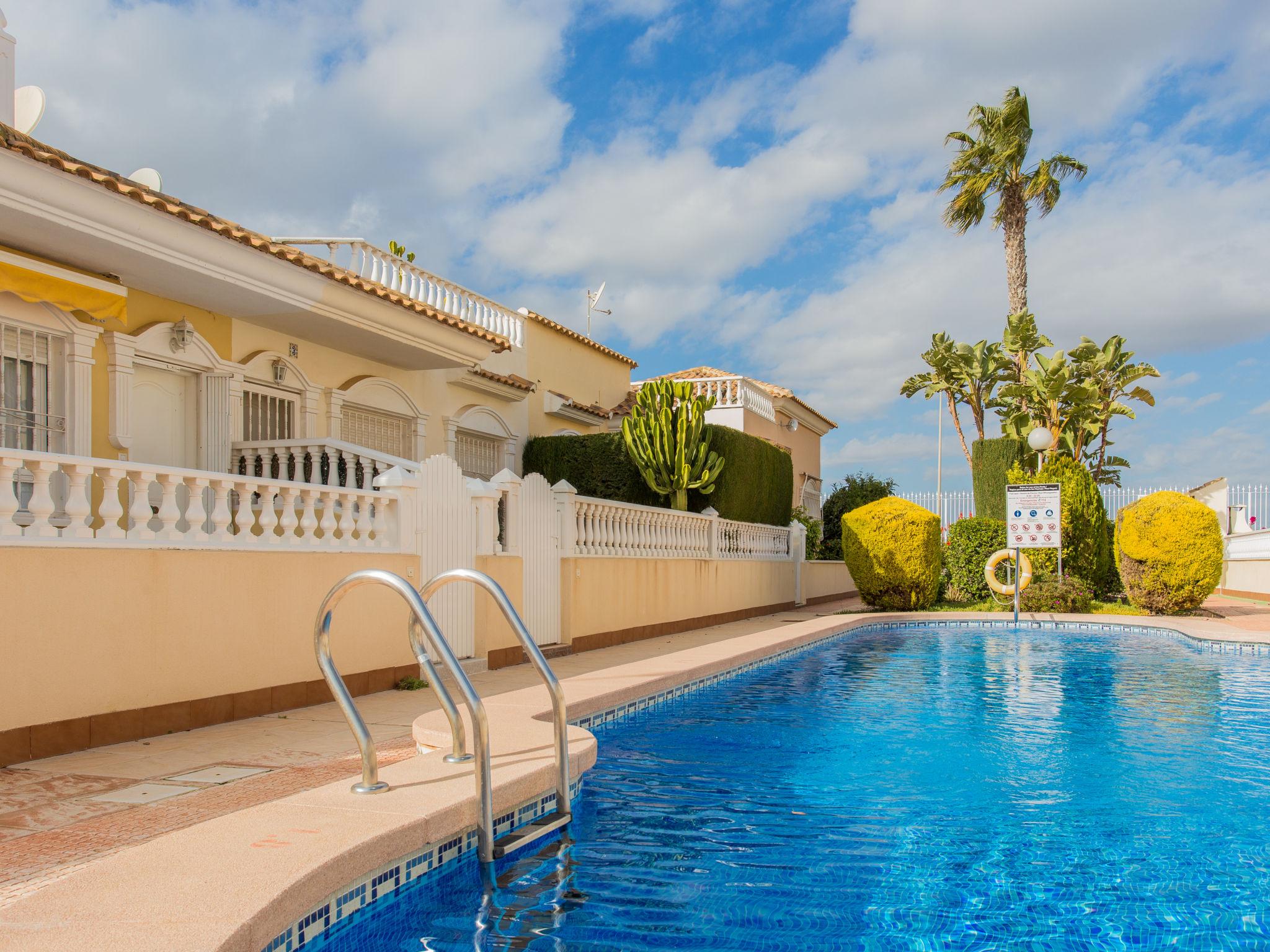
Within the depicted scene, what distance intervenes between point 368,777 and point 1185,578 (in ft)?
57.2

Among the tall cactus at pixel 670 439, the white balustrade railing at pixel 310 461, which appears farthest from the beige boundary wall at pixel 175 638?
the tall cactus at pixel 670 439

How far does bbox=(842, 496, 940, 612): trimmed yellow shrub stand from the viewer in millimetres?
19016

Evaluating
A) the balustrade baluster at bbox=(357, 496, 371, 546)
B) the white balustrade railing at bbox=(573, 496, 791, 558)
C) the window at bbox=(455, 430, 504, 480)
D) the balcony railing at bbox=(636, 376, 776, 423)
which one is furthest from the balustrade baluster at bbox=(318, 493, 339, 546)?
the balcony railing at bbox=(636, 376, 776, 423)

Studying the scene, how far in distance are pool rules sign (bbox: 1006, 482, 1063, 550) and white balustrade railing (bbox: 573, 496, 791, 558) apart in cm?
477

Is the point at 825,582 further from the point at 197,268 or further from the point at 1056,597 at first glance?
the point at 197,268

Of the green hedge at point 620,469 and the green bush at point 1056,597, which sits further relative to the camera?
the green bush at point 1056,597

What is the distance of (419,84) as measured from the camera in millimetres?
11711

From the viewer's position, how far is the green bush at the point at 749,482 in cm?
1780

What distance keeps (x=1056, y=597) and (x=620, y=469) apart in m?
8.90

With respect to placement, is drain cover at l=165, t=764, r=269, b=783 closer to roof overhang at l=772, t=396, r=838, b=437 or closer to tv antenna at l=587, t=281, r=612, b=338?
tv antenna at l=587, t=281, r=612, b=338

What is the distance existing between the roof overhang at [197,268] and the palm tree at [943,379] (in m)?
23.6

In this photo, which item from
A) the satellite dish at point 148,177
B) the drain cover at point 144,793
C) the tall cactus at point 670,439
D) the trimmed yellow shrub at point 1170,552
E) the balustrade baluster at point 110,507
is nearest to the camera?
the drain cover at point 144,793

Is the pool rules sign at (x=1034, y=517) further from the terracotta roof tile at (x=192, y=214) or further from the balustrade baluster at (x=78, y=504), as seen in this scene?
the balustrade baluster at (x=78, y=504)

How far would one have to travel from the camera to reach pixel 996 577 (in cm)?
2020
